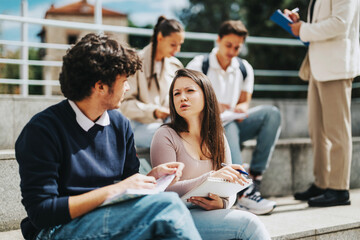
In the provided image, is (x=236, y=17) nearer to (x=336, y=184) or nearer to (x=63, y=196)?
(x=336, y=184)

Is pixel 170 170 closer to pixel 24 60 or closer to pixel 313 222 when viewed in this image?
pixel 313 222

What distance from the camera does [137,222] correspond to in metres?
1.68

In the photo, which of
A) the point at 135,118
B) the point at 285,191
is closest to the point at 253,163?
the point at 285,191

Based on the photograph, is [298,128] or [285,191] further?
[298,128]

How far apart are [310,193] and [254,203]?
0.80m

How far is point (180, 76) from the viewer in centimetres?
260

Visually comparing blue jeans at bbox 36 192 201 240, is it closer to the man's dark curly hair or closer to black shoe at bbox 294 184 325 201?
the man's dark curly hair

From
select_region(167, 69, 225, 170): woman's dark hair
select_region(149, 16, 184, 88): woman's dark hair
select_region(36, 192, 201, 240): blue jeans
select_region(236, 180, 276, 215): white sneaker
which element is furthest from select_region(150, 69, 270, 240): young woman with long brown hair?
select_region(149, 16, 184, 88): woman's dark hair

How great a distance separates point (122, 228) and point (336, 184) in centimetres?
245

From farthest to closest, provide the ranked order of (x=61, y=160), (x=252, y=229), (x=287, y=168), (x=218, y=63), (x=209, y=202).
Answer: (x=287, y=168) → (x=218, y=63) → (x=209, y=202) → (x=252, y=229) → (x=61, y=160)

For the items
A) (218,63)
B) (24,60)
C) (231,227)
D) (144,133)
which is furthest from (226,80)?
(24,60)

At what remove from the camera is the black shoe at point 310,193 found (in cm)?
381

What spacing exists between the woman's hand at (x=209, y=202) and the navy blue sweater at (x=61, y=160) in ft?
1.45

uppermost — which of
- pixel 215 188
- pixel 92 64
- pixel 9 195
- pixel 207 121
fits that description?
pixel 92 64
